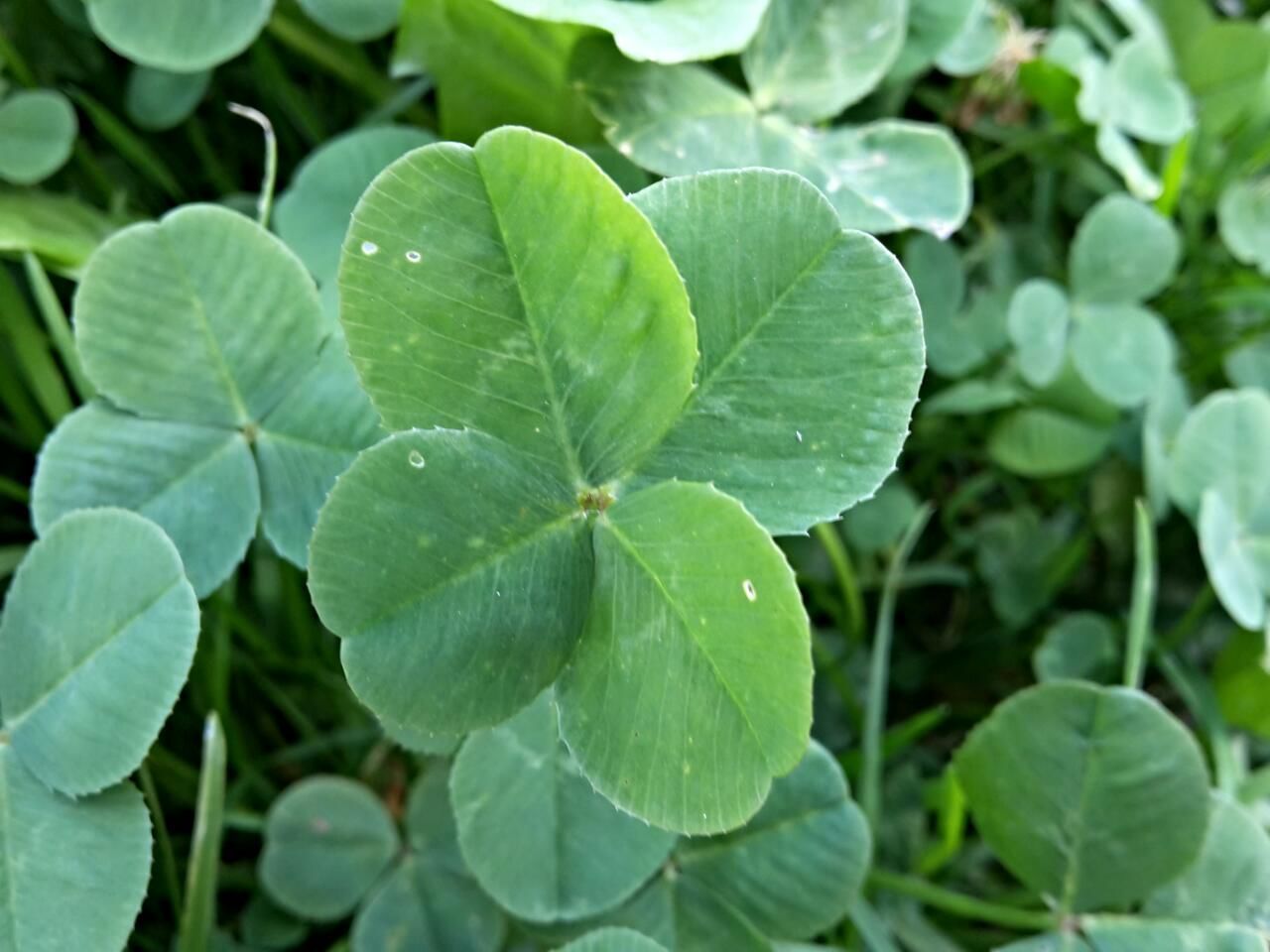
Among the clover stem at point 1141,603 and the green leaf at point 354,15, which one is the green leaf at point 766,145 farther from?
the clover stem at point 1141,603

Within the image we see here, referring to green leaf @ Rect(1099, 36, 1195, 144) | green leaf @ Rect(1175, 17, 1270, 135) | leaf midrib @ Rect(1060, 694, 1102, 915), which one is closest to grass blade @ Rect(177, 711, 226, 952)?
leaf midrib @ Rect(1060, 694, 1102, 915)

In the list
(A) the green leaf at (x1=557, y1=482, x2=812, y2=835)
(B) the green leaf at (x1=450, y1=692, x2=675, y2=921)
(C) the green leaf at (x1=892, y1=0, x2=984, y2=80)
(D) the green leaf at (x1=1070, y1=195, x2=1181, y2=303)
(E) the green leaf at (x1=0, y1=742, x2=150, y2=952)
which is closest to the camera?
(A) the green leaf at (x1=557, y1=482, x2=812, y2=835)

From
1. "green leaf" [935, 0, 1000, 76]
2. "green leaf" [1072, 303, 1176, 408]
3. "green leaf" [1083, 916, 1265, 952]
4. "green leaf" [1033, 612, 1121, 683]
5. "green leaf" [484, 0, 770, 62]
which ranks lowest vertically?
"green leaf" [1033, 612, 1121, 683]

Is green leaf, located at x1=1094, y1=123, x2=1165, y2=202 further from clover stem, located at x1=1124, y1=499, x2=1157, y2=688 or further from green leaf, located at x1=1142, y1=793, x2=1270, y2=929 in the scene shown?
green leaf, located at x1=1142, y1=793, x2=1270, y2=929

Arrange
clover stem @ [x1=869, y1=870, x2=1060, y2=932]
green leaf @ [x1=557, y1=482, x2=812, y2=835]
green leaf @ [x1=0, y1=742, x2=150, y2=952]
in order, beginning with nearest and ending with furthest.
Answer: green leaf @ [x1=557, y1=482, x2=812, y2=835] < green leaf @ [x1=0, y1=742, x2=150, y2=952] < clover stem @ [x1=869, y1=870, x2=1060, y2=932]

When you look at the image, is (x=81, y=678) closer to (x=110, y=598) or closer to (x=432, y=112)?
(x=110, y=598)

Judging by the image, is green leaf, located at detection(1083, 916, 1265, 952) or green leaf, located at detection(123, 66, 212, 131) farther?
green leaf, located at detection(123, 66, 212, 131)
